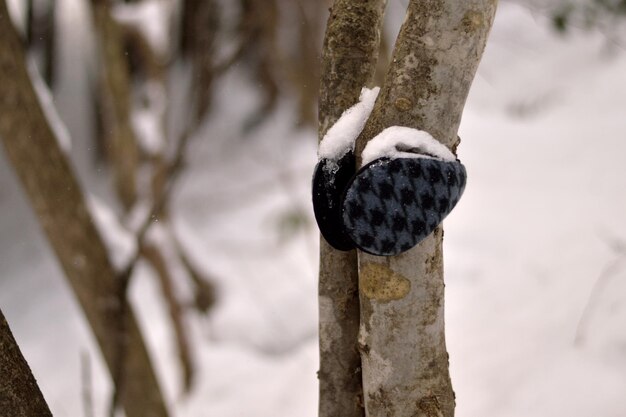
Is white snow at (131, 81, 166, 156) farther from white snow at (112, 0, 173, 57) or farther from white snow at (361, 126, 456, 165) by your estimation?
white snow at (361, 126, 456, 165)

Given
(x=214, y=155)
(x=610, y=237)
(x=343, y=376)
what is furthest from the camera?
(x=214, y=155)

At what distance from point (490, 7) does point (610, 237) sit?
2119mm

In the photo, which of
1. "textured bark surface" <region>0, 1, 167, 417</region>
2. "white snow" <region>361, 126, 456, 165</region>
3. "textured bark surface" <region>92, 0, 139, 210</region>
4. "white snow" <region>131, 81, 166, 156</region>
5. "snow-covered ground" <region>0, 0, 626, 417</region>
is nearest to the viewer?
"white snow" <region>361, 126, 456, 165</region>

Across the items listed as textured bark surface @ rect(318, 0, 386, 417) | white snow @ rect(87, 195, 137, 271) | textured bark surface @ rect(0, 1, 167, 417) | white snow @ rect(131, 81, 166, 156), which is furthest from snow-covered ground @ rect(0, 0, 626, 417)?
white snow @ rect(131, 81, 166, 156)

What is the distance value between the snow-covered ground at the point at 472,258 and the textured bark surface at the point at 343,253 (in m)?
0.83

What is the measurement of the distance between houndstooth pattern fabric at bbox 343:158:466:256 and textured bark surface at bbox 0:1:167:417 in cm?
112

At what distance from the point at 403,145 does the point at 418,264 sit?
0.13 metres

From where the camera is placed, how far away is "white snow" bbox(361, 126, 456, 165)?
→ 0.63m

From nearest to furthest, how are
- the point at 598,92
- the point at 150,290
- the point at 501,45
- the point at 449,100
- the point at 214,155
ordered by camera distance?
1. the point at 449,100
2. the point at 150,290
3. the point at 598,92
4. the point at 214,155
5. the point at 501,45

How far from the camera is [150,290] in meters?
3.75

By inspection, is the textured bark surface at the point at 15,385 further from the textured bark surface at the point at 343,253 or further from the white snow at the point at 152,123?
the white snow at the point at 152,123

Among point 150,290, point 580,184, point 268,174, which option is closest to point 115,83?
point 150,290

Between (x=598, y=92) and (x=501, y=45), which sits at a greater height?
(x=501, y=45)

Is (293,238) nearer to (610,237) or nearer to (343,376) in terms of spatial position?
(610,237)
